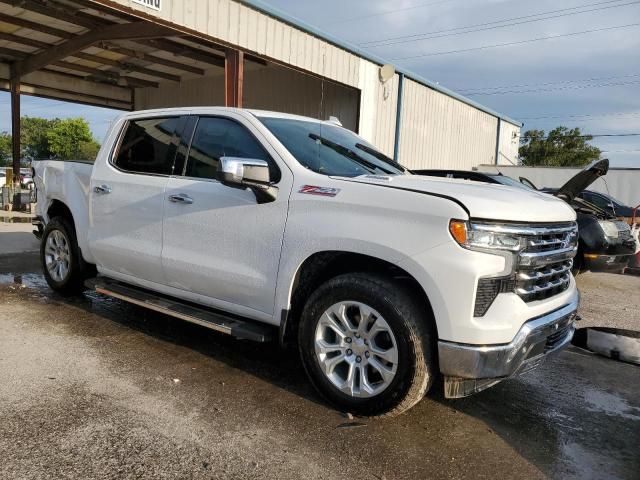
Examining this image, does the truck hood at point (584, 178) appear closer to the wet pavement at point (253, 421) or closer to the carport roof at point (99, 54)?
the wet pavement at point (253, 421)

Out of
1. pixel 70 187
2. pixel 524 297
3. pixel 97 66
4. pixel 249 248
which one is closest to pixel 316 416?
pixel 249 248

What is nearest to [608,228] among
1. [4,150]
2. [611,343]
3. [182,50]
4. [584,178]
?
[584,178]

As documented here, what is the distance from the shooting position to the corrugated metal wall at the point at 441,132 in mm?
16906

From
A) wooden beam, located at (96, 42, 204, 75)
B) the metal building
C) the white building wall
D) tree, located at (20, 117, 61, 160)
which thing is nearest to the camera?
the metal building

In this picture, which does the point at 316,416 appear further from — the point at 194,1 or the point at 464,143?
the point at 464,143

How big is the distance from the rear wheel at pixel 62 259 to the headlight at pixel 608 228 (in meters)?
6.48

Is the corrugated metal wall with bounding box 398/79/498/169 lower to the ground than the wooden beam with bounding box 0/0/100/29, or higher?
lower

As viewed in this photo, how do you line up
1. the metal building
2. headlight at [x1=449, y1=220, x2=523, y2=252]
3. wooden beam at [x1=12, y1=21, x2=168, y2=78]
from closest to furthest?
headlight at [x1=449, y1=220, x2=523, y2=252], the metal building, wooden beam at [x1=12, y1=21, x2=168, y2=78]

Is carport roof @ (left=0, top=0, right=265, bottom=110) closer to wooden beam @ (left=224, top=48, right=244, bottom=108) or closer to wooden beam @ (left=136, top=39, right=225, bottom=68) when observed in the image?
wooden beam @ (left=136, top=39, right=225, bottom=68)

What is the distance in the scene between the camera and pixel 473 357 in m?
2.88

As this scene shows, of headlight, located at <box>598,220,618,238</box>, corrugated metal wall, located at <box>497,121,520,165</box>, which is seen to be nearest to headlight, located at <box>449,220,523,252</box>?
headlight, located at <box>598,220,618,238</box>

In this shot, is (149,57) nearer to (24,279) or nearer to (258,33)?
(258,33)

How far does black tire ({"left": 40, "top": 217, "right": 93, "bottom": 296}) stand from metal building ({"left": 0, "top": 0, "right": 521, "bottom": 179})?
427 centimetres

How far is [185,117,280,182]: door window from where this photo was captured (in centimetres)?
393
